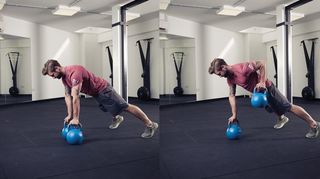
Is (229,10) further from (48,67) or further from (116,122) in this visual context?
(116,122)

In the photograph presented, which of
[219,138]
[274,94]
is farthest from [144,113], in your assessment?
[274,94]

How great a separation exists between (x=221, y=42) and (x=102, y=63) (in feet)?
3.19

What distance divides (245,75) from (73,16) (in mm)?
1417

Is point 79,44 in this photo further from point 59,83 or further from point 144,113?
point 144,113

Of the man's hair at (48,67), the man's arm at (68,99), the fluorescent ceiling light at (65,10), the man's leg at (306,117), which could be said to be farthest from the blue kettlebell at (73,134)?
the man's leg at (306,117)

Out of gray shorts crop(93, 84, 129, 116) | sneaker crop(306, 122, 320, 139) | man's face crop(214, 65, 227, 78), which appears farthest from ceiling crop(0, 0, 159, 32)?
sneaker crop(306, 122, 320, 139)

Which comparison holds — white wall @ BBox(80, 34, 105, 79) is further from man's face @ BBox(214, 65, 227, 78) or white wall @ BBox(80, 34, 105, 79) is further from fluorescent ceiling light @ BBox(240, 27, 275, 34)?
fluorescent ceiling light @ BBox(240, 27, 275, 34)

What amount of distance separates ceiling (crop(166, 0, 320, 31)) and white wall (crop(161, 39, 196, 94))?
21 centimetres

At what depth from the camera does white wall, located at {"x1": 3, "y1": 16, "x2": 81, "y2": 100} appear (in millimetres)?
1961

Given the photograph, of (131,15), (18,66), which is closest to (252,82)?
(131,15)

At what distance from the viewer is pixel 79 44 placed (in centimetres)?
231

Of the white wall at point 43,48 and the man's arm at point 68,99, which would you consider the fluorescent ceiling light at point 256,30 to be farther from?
Result: the man's arm at point 68,99

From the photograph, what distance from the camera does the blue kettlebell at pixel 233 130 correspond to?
2525 mm

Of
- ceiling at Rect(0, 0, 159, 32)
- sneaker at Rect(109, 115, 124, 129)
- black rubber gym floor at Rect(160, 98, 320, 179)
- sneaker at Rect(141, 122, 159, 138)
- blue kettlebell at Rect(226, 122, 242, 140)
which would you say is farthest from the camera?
sneaker at Rect(109, 115, 124, 129)
